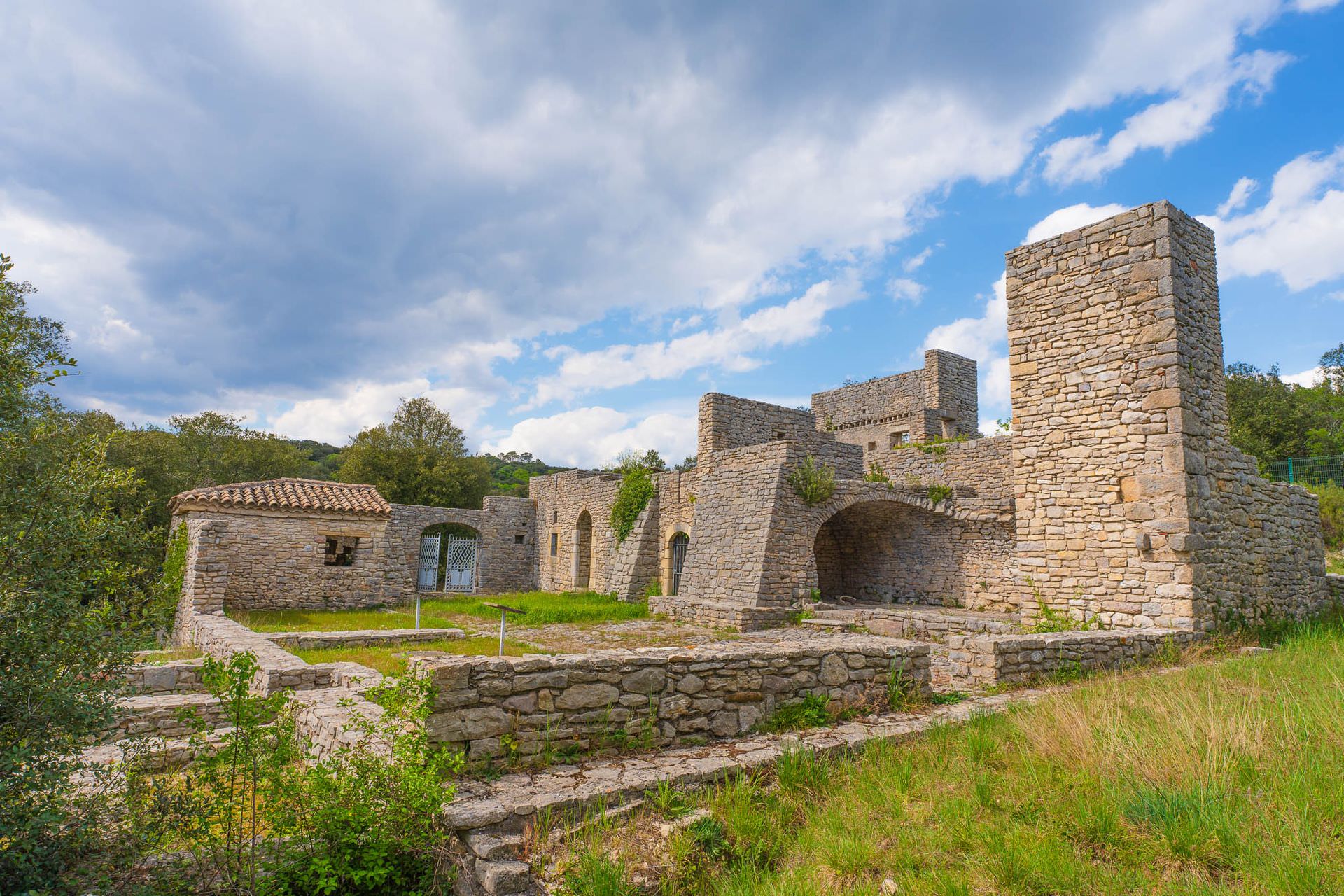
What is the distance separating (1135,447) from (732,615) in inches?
302

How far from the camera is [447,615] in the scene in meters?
16.8

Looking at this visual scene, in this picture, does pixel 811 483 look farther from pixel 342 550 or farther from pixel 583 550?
pixel 342 550

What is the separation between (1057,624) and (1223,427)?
367cm

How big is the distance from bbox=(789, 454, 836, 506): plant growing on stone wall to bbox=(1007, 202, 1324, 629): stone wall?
4.76m

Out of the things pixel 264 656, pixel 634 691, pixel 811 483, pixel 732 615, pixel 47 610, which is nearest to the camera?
pixel 47 610

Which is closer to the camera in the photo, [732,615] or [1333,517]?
[732,615]

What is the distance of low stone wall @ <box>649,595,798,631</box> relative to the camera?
1331 cm

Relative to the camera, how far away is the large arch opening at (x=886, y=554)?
15711 millimetres

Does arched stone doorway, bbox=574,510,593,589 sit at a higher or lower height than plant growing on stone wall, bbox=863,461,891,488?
lower

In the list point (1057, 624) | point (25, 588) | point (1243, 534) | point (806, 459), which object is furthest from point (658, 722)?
point (806, 459)

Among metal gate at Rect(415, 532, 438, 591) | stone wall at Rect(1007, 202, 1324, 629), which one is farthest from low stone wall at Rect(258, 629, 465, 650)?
metal gate at Rect(415, 532, 438, 591)

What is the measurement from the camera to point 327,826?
3.34 meters

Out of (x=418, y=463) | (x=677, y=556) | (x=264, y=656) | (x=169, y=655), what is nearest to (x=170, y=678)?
(x=264, y=656)

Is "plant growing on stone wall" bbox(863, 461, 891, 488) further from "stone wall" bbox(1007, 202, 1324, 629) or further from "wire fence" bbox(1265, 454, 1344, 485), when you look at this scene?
"wire fence" bbox(1265, 454, 1344, 485)
